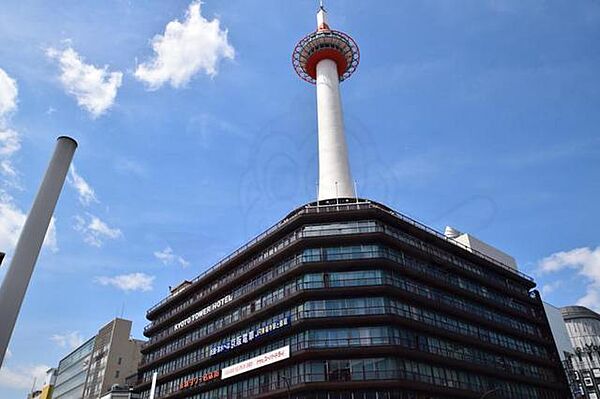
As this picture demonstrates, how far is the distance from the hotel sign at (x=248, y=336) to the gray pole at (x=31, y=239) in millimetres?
42226

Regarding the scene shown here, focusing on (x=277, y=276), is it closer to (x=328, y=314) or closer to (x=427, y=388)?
(x=328, y=314)

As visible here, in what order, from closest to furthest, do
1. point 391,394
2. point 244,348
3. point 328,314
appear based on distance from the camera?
point 391,394, point 328,314, point 244,348

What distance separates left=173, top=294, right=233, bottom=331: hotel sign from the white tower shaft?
2126cm

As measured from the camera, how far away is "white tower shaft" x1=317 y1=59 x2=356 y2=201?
77562 millimetres

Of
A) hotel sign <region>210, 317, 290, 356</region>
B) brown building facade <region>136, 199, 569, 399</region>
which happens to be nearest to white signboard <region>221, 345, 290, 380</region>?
brown building facade <region>136, 199, 569, 399</region>

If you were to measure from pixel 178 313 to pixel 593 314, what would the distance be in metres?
157

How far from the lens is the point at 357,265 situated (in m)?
56.7

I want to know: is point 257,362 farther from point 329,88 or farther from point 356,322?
point 329,88

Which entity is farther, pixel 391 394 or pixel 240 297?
pixel 240 297

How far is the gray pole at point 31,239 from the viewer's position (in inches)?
558

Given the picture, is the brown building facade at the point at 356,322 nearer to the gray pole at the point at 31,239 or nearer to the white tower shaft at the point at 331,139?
the white tower shaft at the point at 331,139

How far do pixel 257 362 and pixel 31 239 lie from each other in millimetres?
47183

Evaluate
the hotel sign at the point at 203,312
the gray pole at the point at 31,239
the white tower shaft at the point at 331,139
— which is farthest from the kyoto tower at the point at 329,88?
the gray pole at the point at 31,239

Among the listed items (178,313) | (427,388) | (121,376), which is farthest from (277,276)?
(121,376)
